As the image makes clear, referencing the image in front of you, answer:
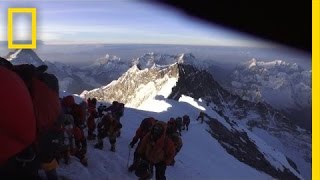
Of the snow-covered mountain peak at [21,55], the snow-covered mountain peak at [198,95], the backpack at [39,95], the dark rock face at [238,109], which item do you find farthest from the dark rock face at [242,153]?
the dark rock face at [238,109]

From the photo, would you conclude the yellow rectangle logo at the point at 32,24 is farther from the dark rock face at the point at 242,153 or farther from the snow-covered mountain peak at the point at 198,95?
the snow-covered mountain peak at the point at 198,95

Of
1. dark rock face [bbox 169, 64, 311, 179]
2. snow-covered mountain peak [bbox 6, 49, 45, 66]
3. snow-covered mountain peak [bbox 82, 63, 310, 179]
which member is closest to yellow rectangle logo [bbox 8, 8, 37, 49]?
snow-covered mountain peak [bbox 6, 49, 45, 66]

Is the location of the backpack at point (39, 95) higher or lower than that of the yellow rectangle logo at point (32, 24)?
lower

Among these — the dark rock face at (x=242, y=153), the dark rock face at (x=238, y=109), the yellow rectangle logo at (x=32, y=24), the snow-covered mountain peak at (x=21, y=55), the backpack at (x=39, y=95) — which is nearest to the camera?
the backpack at (x=39, y=95)

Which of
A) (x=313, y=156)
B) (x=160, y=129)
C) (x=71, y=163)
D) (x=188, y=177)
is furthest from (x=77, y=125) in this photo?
(x=313, y=156)

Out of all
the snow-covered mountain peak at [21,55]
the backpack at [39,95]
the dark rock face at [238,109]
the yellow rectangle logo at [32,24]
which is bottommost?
the dark rock face at [238,109]

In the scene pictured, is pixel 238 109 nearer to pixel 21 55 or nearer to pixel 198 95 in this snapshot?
pixel 198 95

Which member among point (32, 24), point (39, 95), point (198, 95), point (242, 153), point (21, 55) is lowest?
point (198, 95)

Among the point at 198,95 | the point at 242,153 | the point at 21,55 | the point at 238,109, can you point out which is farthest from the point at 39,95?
the point at 238,109

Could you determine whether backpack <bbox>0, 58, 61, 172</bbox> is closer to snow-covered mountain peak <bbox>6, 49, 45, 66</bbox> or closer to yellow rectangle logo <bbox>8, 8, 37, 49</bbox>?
snow-covered mountain peak <bbox>6, 49, 45, 66</bbox>

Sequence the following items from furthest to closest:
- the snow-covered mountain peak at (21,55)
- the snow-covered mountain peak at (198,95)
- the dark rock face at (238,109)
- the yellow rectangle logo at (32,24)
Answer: the dark rock face at (238,109) < the snow-covered mountain peak at (198,95) < the snow-covered mountain peak at (21,55) < the yellow rectangle logo at (32,24)

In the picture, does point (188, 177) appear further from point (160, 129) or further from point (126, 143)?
point (160, 129)
